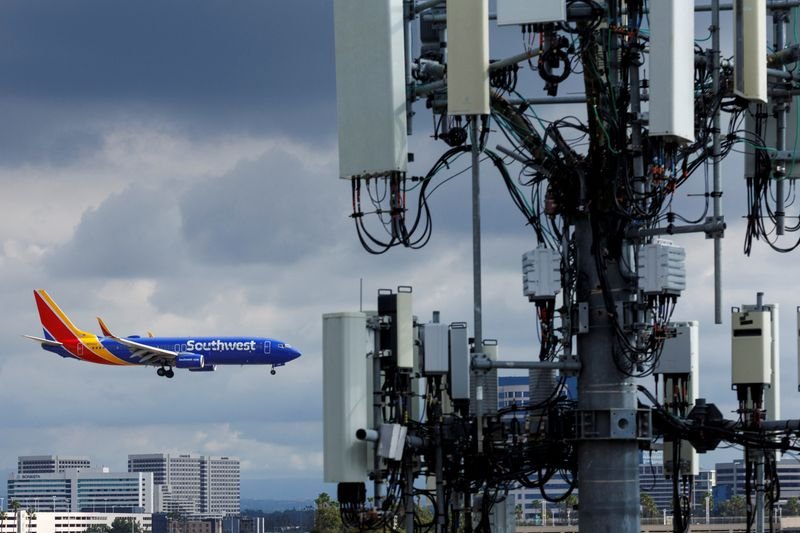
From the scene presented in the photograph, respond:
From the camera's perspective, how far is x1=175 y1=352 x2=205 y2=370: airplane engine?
15238cm

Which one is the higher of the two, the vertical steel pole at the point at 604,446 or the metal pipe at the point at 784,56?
the metal pipe at the point at 784,56

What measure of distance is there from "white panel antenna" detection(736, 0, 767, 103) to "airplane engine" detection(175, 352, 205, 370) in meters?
127

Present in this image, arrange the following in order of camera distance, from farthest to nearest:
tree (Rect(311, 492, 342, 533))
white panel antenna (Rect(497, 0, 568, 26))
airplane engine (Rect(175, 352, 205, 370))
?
tree (Rect(311, 492, 342, 533)) < airplane engine (Rect(175, 352, 205, 370)) < white panel antenna (Rect(497, 0, 568, 26))

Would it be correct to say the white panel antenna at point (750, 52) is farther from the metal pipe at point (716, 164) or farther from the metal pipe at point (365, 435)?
the metal pipe at point (365, 435)

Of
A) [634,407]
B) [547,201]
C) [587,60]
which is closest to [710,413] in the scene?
[634,407]

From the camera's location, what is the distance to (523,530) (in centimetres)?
12331

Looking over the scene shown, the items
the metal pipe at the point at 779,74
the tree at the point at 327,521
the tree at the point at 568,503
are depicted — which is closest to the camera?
the metal pipe at the point at 779,74

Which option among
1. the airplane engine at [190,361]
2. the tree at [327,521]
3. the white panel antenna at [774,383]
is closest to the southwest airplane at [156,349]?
the airplane engine at [190,361]

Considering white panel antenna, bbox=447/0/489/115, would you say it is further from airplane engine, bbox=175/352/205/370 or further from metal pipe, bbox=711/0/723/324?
airplane engine, bbox=175/352/205/370

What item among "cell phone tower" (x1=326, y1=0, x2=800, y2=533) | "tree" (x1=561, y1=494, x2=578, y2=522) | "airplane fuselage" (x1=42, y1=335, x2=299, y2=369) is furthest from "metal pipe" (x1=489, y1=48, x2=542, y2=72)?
"airplane fuselage" (x1=42, y1=335, x2=299, y2=369)

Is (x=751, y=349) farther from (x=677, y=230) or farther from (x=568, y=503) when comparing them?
(x=568, y=503)

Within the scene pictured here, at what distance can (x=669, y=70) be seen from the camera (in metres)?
26.2

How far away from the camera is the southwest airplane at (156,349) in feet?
501

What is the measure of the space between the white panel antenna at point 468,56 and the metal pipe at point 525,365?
13.1 feet
